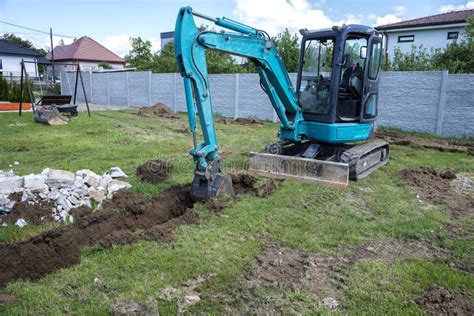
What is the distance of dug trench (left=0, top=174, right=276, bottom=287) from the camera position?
11.7 feet

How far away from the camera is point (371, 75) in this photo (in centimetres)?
686

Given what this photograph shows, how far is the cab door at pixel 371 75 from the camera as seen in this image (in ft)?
21.8

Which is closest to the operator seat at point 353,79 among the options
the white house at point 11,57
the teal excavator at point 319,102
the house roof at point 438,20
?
the teal excavator at point 319,102

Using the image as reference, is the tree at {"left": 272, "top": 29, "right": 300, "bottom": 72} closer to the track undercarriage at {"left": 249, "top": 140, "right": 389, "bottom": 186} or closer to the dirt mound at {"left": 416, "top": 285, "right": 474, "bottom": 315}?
the track undercarriage at {"left": 249, "top": 140, "right": 389, "bottom": 186}

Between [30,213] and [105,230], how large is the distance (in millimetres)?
1099

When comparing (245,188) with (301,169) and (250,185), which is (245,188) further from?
(301,169)

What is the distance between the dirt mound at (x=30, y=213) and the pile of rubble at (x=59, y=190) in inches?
2.6

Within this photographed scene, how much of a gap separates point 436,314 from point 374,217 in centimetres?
212

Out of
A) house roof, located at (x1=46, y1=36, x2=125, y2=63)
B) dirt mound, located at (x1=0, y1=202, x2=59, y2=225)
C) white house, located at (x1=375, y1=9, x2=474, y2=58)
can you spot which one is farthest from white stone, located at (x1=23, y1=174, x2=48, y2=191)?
house roof, located at (x1=46, y1=36, x2=125, y2=63)

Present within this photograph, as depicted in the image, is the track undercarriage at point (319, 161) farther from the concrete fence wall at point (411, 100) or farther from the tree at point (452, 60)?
the tree at point (452, 60)

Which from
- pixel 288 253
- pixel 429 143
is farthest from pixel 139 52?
pixel 288 253

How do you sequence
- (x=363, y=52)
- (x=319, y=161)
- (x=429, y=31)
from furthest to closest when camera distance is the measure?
(x=429, y=31) < (x=363, y=52) < (x=319, y=161)

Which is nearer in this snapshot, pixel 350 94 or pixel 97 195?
pixel 97 195

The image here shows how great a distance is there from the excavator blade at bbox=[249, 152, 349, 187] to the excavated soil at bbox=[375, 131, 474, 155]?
497 centimetres
